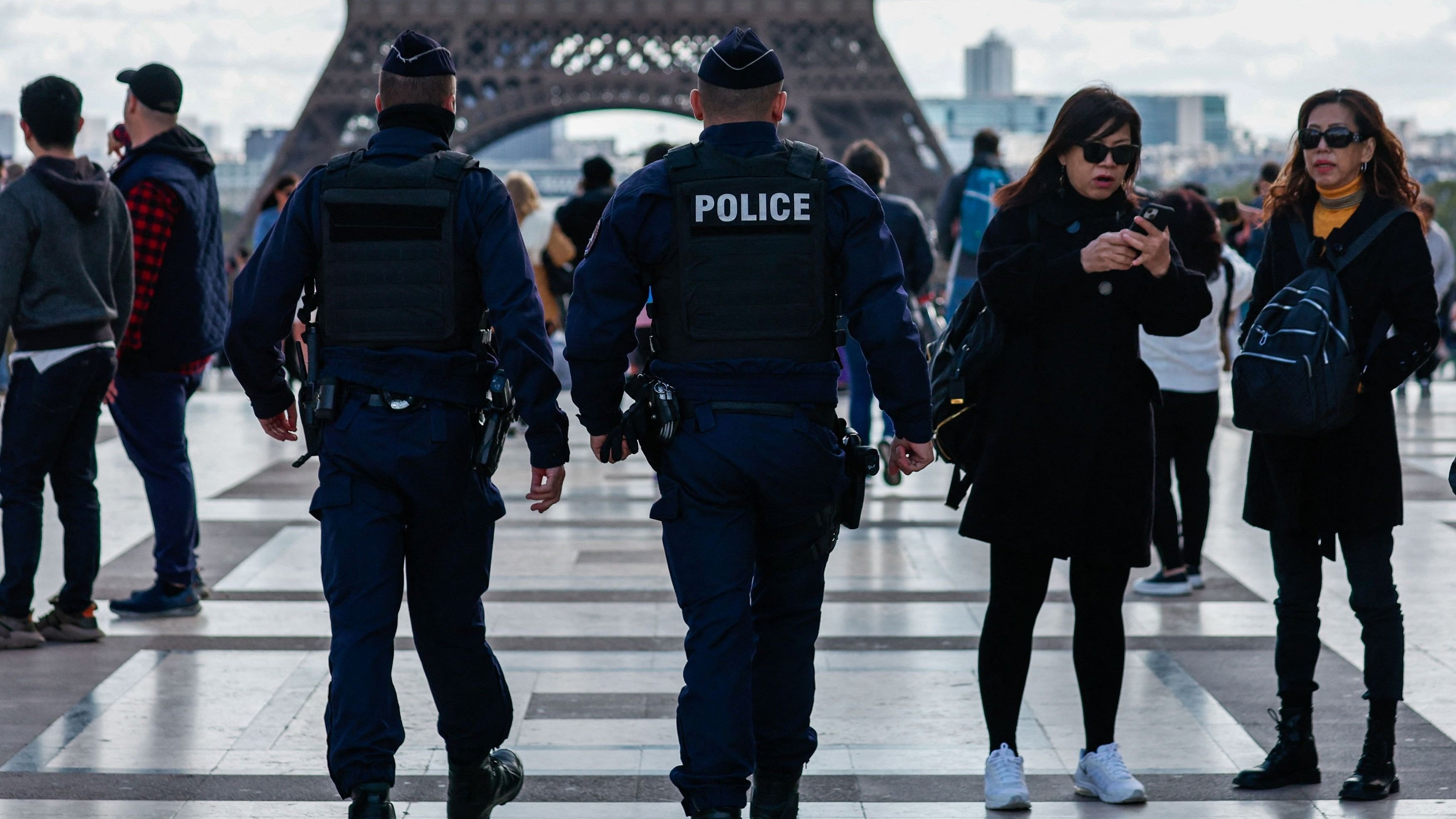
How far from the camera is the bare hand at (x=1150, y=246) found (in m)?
4.51

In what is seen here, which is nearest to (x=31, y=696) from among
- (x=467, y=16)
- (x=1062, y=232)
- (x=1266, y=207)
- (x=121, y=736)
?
(x=121, y=736)

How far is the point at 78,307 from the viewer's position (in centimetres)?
630

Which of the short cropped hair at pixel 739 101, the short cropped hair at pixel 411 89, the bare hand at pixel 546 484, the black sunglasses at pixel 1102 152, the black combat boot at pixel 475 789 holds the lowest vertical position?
the black combat boot at pixel 475 789

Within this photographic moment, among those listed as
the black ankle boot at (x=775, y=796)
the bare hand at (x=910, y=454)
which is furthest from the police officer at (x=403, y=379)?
the bare hand at (x=910, y=454)

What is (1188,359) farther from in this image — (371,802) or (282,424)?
(371,802)

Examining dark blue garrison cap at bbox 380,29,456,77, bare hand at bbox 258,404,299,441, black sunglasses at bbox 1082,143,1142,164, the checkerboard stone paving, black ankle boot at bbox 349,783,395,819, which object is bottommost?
the checkerboard stone paving

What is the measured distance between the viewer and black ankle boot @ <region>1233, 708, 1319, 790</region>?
4836mm

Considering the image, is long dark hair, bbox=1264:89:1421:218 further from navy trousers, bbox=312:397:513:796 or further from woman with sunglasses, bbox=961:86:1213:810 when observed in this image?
navy trousers, bbox=312:397:513:796

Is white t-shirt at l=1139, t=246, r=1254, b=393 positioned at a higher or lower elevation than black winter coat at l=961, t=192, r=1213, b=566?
lower

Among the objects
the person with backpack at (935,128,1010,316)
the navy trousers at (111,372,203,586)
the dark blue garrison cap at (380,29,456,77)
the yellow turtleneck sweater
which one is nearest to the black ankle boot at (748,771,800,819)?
the dark blue garrison cap at (380,29,456,77)

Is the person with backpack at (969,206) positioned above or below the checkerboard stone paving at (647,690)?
above

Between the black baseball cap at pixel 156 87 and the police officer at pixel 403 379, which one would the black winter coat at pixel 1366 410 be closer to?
the police officer at pixel 403 379

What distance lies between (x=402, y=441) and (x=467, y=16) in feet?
128

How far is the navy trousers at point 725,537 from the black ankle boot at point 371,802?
2.13 ft
